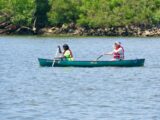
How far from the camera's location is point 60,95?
93.7ft

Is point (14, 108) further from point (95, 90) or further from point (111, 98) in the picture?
point (95, 90)

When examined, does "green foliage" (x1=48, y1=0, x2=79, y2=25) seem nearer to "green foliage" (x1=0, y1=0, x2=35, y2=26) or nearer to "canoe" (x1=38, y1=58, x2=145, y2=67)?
"green foliage" (x1=0, y1=0, x2=35, y2=26)

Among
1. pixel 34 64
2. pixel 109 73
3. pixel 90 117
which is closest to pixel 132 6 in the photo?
pixel 34 64

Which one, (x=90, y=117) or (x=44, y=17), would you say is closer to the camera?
(x=90, y=117)

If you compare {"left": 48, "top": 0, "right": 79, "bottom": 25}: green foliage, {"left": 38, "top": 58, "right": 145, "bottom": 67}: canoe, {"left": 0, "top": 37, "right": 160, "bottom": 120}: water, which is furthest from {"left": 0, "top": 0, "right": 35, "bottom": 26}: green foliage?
{"left": 38, "top": 58, "right": 145, "bottom": 67}: canoe

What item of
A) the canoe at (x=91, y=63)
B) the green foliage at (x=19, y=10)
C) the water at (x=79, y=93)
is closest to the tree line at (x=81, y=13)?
the green foliage at (x=19, y=10)

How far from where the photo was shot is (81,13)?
11262 cm

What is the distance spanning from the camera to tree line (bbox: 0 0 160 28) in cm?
10781

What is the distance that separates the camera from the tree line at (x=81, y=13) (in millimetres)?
107812

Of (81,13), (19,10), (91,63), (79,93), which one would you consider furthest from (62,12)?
(79,93)

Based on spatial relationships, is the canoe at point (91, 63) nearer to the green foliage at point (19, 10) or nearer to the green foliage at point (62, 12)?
the green foliage at point (62, 12)

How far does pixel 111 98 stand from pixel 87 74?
34.9 ft

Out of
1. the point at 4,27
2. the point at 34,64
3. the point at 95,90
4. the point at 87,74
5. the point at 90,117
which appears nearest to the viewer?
the point at 90,117

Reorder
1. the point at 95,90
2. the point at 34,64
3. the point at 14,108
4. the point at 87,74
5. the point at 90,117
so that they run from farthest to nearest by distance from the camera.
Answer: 1. the point at 34,64
2. the point at 87,74
3. the point at 95,90
4. the point at 14,108
5. the point at 90,117
